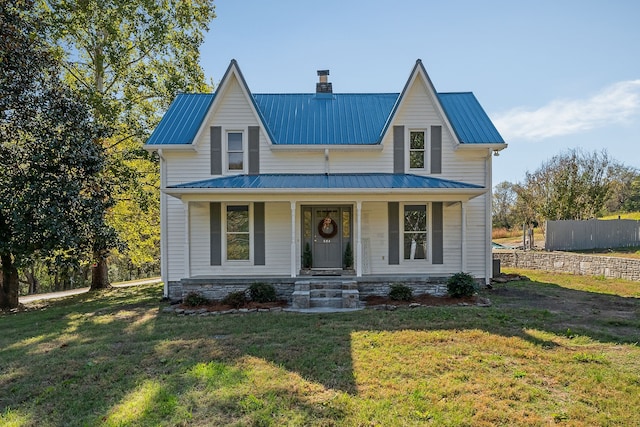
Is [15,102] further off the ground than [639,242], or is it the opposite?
[15,102]

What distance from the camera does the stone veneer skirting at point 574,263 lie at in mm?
13094

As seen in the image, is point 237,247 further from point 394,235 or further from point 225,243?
point 394,235

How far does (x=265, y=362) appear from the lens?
18.5 feet

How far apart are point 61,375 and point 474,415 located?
5815mm

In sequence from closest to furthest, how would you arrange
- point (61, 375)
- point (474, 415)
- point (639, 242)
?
point (474, 415) → point (61, 375) → point (639, 242)

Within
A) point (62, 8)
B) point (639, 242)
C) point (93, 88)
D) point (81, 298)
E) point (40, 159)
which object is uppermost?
point (62, 8)

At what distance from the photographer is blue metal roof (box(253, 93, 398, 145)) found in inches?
485

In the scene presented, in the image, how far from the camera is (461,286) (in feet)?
33.2

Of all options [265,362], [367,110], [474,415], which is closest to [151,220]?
[367,110]

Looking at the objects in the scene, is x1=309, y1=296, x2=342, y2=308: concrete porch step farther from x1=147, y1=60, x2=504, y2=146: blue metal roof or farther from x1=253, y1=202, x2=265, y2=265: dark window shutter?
x1=147, y1=60, x2=504, y2=146: blue metal roof

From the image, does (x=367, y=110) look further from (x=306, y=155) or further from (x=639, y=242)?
(x=639, y=242)

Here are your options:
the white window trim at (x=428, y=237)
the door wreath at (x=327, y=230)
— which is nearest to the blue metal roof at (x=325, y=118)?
the white window trim at (x=428, y=237)

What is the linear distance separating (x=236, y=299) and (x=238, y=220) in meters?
2.92

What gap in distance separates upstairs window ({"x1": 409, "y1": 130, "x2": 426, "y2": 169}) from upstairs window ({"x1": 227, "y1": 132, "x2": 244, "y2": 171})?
5.86 meters
